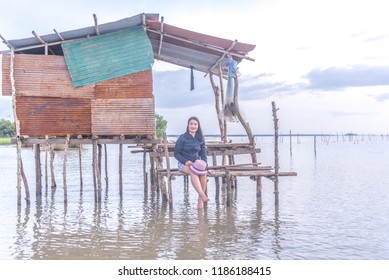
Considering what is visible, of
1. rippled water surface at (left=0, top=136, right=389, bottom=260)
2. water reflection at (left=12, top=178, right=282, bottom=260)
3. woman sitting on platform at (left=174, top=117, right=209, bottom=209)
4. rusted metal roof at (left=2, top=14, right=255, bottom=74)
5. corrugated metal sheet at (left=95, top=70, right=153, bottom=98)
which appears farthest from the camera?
corrugated metal sheet at (left=95, top=70, right=153, bottom=98)

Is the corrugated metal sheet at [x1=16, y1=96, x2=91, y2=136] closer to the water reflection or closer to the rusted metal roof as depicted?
the rusted metal roof

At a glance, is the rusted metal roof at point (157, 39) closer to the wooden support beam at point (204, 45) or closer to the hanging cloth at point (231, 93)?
the wooden support beam at point (204, 45)

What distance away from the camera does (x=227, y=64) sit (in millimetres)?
13977

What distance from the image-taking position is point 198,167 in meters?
10.9

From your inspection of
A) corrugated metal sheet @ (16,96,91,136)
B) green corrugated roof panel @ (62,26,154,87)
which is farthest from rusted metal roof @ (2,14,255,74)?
corrugated metal sheet @ (16,96,91,136)

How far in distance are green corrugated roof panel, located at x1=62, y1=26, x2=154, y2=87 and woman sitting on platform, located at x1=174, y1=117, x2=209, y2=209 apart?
361 cm

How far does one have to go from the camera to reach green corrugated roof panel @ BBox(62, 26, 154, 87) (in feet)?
44.4

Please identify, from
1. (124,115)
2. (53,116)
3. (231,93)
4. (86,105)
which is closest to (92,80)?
(86,105)

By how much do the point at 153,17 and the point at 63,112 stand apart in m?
3.50

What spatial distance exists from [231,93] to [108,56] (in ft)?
11.3

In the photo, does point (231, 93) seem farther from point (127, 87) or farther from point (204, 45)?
point (127, 87)

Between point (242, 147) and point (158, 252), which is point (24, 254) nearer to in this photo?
point (158, 252)

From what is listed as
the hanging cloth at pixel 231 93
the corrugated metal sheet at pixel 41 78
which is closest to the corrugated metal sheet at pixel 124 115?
the corrugated metal sheet at pixel 41 78
